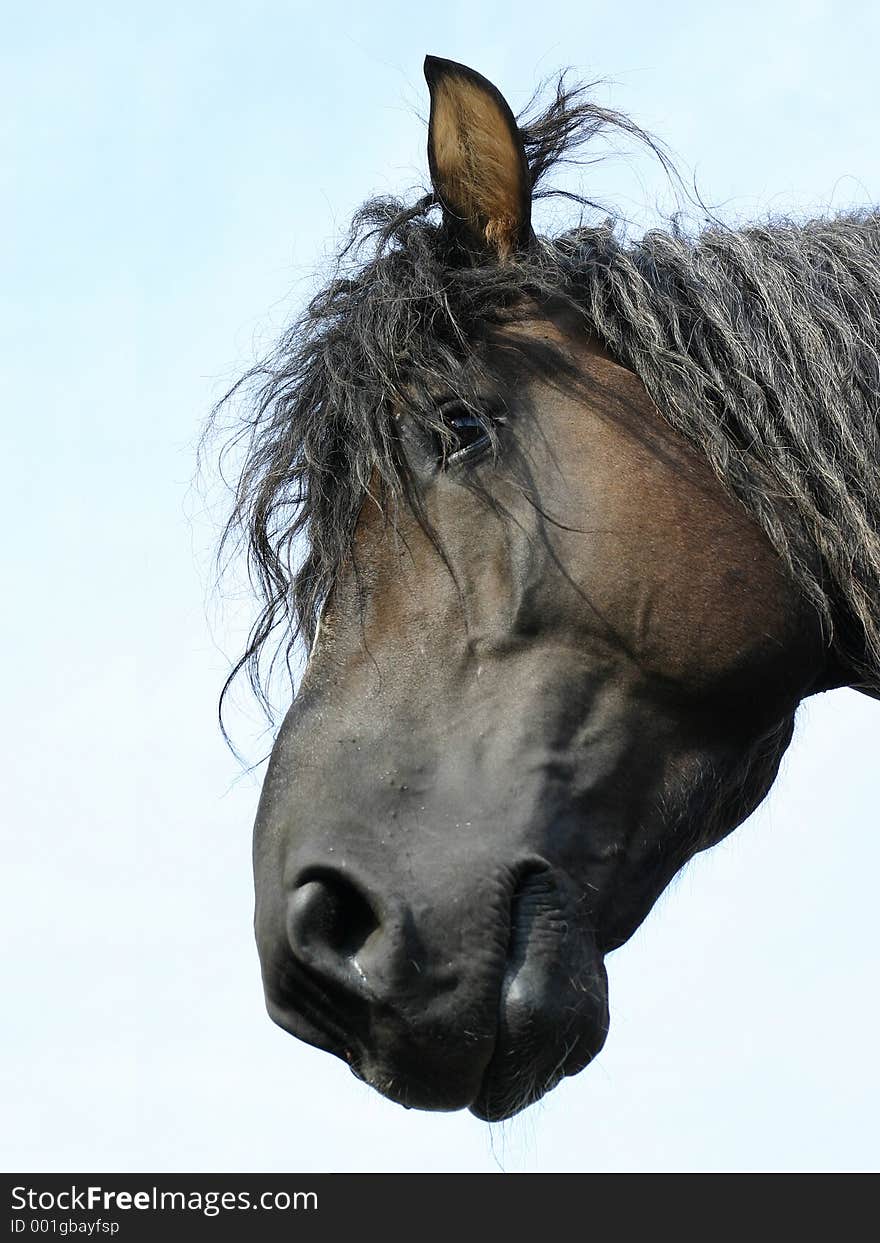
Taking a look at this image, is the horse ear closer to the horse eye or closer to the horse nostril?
the horse eye

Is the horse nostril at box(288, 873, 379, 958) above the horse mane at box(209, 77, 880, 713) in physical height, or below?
below

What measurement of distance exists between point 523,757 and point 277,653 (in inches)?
46.3

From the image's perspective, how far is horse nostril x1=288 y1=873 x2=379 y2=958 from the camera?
3.38 m

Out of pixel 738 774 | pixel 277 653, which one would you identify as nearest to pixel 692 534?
pixel 738 774

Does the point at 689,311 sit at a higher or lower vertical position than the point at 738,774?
higher

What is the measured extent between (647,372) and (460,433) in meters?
0.58

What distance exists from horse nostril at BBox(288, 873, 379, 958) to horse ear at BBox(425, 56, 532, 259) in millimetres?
2054

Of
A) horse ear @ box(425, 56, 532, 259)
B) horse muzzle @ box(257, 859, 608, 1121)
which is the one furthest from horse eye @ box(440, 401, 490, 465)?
horse muzzle @ box(257, 859, 608, 1121)

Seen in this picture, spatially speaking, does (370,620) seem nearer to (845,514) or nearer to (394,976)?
(394,976)

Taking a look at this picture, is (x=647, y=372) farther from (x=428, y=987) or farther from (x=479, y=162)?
(x=428, y=987)

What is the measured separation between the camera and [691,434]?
4.17 metres

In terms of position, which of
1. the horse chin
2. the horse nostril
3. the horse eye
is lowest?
the horse chin

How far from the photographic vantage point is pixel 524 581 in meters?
3.87

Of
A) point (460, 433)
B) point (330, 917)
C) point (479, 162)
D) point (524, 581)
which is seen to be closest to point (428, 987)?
point (330, 917)
